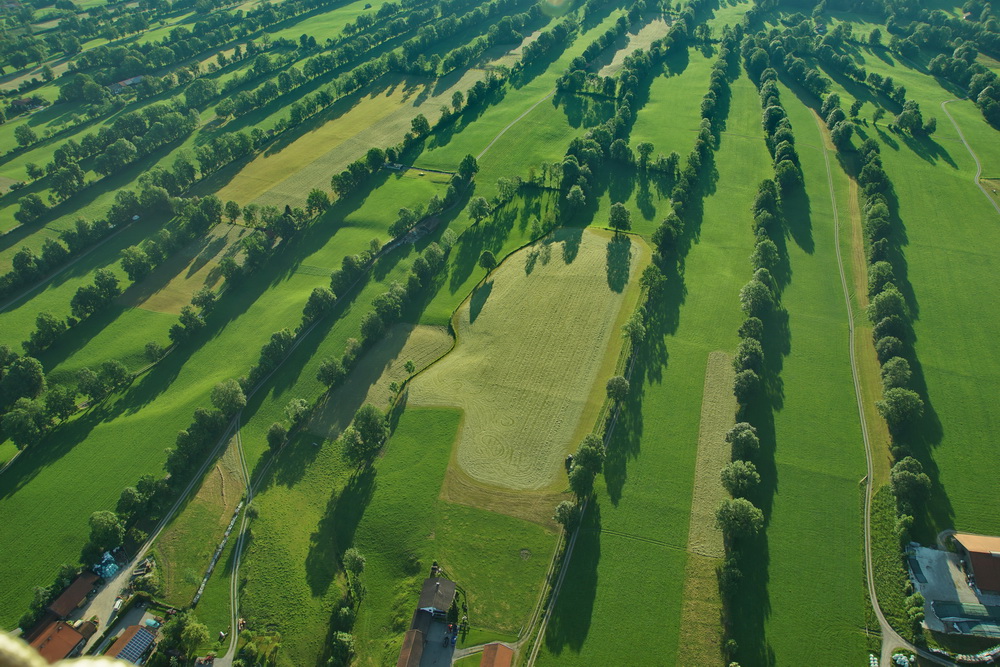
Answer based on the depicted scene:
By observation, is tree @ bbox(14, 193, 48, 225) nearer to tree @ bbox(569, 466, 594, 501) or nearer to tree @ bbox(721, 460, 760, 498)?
tree @ bbox(569, 466, 594, 501)

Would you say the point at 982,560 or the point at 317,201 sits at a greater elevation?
the point at 317,201

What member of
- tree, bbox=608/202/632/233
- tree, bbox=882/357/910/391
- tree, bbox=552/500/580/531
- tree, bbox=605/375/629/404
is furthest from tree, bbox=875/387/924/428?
tree, bbox=608/202/632/233

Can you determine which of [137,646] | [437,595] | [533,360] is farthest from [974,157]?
[137,646]

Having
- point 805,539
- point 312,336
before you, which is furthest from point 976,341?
point 312,336

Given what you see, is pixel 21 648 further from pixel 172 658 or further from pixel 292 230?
pixel 292 230

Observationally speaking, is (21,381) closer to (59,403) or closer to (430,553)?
(59,403)

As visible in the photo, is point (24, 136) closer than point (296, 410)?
No
